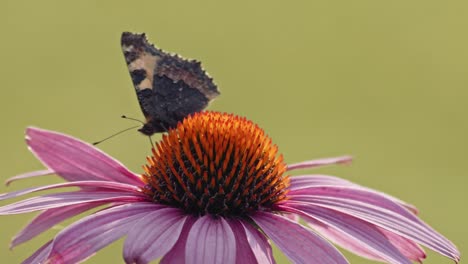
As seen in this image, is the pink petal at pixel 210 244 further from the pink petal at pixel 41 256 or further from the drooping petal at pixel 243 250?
the pink petal at pixel 41 256

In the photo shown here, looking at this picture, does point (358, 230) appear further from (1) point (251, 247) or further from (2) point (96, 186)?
(2) point (96, 186)

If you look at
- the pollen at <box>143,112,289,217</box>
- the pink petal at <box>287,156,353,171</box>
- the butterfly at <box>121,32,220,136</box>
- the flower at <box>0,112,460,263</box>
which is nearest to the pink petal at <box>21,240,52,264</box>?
the flower at <box>0,112,460,263</box>

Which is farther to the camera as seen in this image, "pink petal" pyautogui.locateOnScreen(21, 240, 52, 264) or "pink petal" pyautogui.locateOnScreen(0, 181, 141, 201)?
"pink petal" pyautogui.locateOnScreen(0, 181, 141, 201)

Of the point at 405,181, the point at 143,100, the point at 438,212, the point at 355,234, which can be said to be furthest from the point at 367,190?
the point at 405,181

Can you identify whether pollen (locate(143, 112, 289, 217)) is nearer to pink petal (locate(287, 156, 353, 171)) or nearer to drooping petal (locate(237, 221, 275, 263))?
drooping petal (locate(237, 221, 275, 263))

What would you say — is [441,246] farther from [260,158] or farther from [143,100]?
[143,100]

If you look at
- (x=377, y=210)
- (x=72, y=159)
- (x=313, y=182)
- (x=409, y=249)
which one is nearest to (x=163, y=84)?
(x=72, y=159)
